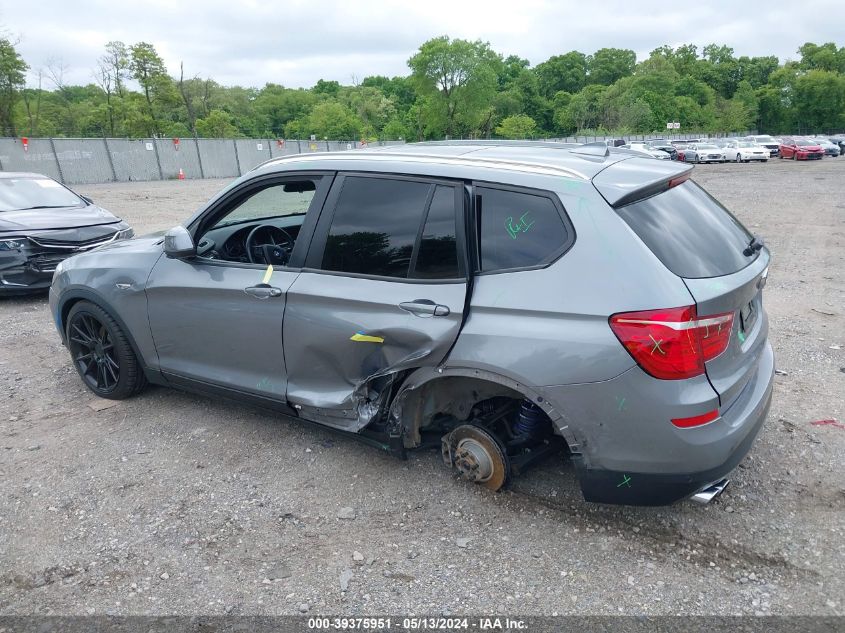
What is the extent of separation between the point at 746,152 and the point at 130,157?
3643 centimetres

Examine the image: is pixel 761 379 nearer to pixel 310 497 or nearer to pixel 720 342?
pixel 720 342

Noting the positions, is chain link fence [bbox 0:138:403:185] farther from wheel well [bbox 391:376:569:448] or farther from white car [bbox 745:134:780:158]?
white car [bbox 745:134:780:158]

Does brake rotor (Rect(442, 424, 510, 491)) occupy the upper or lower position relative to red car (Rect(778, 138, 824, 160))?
upper

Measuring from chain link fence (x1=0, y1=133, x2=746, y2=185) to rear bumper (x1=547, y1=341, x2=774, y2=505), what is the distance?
76.1 ft

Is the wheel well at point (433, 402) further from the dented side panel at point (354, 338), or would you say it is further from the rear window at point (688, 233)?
the rear window at point (688, 233)

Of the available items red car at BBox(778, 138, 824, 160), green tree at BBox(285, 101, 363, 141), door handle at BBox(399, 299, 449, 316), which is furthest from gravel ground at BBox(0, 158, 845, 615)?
green tree at BBox(285, 101, 363, 141)

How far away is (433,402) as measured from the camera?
10.9 feet

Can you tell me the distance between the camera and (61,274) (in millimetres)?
4668

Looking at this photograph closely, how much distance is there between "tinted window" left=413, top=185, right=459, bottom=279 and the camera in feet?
9.91

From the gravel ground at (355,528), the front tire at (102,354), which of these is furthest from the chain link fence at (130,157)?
the gravel ground at (355,528)

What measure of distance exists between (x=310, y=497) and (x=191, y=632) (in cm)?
100

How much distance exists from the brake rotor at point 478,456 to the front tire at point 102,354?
2.45 metres

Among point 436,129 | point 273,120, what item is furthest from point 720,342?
point 273,120

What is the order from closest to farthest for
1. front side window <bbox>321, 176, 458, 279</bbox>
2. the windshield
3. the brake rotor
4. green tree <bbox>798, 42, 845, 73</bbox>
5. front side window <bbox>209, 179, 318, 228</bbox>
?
1. front side window <bbox>321, 176, 458, 279</bbox>
2. the brake rotor
3. front side window <bbox>209, 179, 318, 228</bbox>
4. the windshield
5. green tree <bbox>798, 42, 845, 73</bbox>
